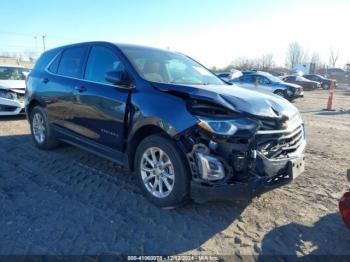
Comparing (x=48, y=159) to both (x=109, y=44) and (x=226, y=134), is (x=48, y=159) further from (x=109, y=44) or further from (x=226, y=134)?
(x=226, y=134)

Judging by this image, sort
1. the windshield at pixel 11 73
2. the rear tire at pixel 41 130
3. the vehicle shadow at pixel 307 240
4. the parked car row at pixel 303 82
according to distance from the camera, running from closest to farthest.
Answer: the vehicle shadow at pixel 307 240
the rear tire at pixel 41 130
the windshield at pixel 11 73
the parked car row at pixel 303 82

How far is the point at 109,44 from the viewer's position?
13.7 feet

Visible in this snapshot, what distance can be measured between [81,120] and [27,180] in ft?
3.57

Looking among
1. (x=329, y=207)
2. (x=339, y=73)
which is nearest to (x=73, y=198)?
(x=329, y=207)

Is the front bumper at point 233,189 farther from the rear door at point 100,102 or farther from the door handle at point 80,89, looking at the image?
the door handle at point 80,89

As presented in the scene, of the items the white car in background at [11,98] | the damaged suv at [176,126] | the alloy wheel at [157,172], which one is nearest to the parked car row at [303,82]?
the white car in background at [11,98]

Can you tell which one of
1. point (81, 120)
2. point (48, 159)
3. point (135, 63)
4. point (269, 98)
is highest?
point (135, 63)

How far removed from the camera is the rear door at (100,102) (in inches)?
148

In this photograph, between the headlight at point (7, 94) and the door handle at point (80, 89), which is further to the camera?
the headlight at point (7, 94)

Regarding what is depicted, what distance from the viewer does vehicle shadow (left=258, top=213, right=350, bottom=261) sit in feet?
8.91

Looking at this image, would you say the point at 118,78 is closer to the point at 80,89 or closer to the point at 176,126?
the point at 80,89

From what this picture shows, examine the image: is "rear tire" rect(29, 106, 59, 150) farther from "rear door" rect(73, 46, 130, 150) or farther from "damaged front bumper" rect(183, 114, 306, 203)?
"damaged front bumper" rect(183, 114, 306, 203)

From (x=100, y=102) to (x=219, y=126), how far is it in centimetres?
177

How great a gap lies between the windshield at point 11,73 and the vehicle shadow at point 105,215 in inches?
235
